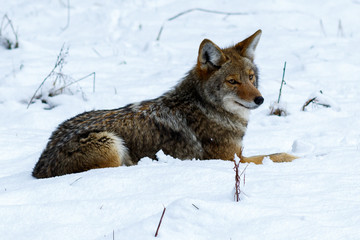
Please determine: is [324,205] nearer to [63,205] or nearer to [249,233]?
[249,233]

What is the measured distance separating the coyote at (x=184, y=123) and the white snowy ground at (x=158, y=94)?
16.0 inches

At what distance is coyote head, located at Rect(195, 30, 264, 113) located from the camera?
17.1 feet

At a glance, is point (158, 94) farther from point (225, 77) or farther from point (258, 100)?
point (258, 100)

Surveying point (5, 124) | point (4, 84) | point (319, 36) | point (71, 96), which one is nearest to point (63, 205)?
point (5, 124)

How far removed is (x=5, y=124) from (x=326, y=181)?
4.64m

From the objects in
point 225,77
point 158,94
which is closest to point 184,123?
point 225,77

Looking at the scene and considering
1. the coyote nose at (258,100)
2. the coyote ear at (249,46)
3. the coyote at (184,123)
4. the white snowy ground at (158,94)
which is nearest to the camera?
the white snowy ground at (158,94)

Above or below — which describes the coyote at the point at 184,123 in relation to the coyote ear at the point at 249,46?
below

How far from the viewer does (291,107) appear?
7.21 metres

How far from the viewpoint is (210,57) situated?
533cm

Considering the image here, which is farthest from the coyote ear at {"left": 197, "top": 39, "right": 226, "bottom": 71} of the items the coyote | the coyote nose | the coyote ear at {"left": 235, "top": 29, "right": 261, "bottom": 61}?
the coyote nose

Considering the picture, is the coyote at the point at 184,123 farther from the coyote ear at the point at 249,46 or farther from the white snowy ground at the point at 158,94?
the white snowy ground at the point at 158,94

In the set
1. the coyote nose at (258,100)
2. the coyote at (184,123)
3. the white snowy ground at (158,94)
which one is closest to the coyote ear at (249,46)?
the coyote at (184,123)

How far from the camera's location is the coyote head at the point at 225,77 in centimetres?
522
